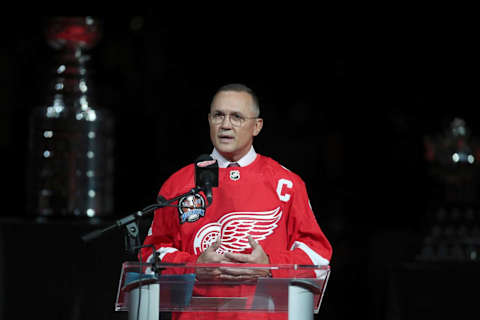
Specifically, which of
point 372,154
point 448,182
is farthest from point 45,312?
point 448,182

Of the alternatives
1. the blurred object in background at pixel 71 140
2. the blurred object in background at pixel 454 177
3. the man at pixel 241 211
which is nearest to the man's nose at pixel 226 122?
the man at pixel 241 211

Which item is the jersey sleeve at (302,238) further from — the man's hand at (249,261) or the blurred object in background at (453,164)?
the blurred object in background at (453,164)

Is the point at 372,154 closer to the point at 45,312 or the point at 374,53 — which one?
the point at 374,53

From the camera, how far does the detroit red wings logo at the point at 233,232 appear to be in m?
2.58

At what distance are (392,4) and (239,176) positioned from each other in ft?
9.33

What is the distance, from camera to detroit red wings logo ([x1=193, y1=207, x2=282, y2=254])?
2580mm

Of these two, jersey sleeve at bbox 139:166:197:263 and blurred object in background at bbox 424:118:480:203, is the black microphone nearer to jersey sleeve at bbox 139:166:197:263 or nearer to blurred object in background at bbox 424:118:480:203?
jersey sleeve at bbox 139:166:197:263

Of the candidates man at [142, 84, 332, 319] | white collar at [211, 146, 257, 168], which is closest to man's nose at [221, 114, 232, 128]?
man at [142, 84, 332, 319]

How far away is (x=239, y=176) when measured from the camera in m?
2.67

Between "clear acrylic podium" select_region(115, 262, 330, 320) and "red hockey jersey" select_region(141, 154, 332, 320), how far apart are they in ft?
0.60

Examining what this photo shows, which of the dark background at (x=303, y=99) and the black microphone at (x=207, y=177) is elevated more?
the dark background at (x=303, y=99)

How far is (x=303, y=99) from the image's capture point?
5.60 metres

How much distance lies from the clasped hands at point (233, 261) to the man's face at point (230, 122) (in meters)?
0.38

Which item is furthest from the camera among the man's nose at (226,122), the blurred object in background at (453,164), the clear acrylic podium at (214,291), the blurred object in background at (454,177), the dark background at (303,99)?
the blurred object in background at (453,164)
